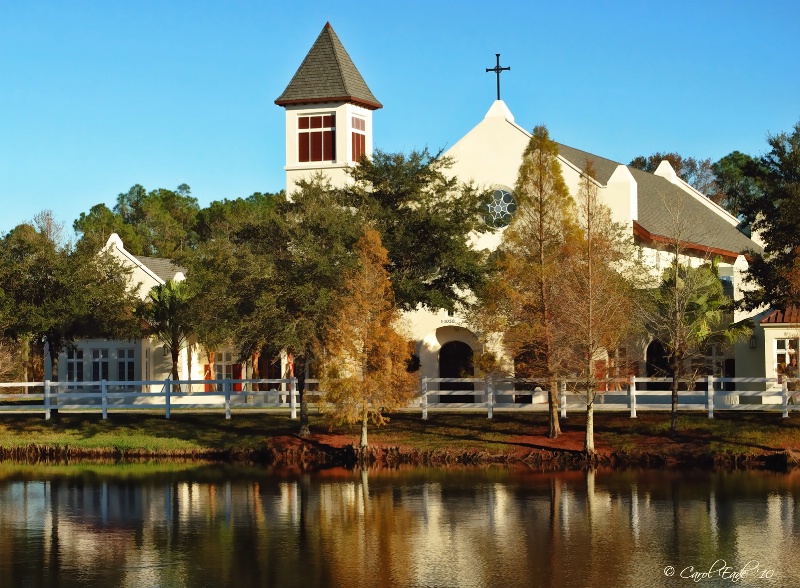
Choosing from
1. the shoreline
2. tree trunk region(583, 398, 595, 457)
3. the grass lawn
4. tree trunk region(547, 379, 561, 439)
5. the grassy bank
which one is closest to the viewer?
the shoreline

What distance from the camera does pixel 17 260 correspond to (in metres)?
46.0

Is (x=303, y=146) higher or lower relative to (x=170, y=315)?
higher

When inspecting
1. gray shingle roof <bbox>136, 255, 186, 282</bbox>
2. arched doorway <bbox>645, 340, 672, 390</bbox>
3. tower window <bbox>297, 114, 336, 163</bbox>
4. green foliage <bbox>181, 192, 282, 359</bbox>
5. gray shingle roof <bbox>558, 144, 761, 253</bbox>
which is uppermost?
tower window <bbox>297, 114, 336, 163</bbox>

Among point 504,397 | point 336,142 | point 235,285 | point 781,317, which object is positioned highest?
point 336,142

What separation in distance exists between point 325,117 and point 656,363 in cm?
1600

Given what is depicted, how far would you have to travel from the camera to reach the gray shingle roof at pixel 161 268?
197 feet

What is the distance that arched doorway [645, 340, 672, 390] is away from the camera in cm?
4722

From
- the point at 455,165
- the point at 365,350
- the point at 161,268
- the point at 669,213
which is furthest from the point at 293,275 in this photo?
the point at 161,268

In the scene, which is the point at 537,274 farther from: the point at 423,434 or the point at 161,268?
the point at 161,268

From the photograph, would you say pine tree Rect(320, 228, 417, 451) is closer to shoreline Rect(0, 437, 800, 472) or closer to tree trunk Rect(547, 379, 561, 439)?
shoreline Rect(0, 437, 800, 472)

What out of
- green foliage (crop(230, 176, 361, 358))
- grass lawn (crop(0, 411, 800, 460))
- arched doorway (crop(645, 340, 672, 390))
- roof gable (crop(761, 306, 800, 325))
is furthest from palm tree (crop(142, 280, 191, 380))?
roof gable (crop(761, 306, 800, 325))

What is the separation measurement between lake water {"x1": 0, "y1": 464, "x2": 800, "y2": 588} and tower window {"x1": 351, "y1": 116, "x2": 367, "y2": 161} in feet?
63.5

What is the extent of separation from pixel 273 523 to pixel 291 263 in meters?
15.1

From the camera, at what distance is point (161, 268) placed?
202 feet
